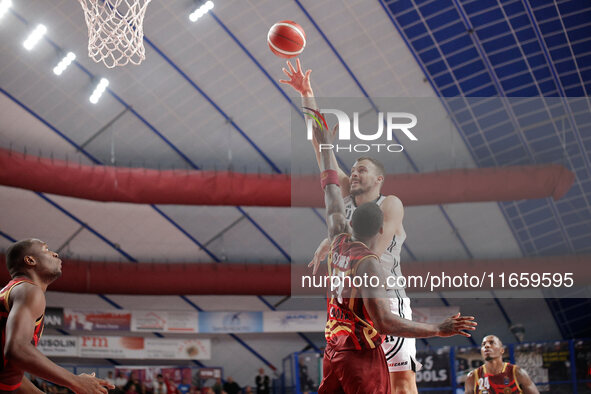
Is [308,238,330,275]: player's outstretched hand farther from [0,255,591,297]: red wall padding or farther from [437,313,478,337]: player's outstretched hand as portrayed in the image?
[0,255,591,297]: red wall padding

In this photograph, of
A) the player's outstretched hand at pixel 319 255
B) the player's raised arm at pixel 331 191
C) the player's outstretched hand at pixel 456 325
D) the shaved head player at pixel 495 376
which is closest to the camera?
the player's outstretched hand at pixel 456 325

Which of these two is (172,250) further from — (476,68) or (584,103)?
(584,103)

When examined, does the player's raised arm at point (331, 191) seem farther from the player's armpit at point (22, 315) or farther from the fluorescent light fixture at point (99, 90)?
the fluorescent light fixture at point (99, 90)

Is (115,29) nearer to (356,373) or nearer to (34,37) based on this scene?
(34,37)

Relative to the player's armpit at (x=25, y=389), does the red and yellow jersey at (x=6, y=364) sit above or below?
above

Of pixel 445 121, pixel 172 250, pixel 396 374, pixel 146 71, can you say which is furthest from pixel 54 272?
pixel 172 250

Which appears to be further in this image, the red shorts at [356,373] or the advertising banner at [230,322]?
the advertising banner at [230,322]

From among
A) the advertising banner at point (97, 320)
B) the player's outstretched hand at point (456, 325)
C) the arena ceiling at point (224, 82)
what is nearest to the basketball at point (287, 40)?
the player's outstretched hand at point (456, 325)

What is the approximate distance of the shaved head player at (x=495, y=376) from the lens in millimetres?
9570

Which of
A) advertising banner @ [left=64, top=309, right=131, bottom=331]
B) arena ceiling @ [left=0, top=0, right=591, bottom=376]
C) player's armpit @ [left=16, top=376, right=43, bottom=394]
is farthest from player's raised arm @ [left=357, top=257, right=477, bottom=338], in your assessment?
advertising banner @ [left=64, top=309, right=131, bottom=331]

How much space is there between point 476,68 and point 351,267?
1244 cm

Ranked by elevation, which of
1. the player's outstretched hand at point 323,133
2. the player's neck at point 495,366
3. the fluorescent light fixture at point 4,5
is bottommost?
the player's neck at point 495,366

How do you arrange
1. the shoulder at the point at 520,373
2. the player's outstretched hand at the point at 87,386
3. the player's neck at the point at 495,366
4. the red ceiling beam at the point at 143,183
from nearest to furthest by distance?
the player's outstretched hand at the point at 87,386, the shoulder at the point at 520,373, the player's neck at the point at 495,366, the red ceiling beam at the point at 143,183

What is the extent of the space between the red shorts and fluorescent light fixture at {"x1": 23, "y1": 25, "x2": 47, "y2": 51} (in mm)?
13030
